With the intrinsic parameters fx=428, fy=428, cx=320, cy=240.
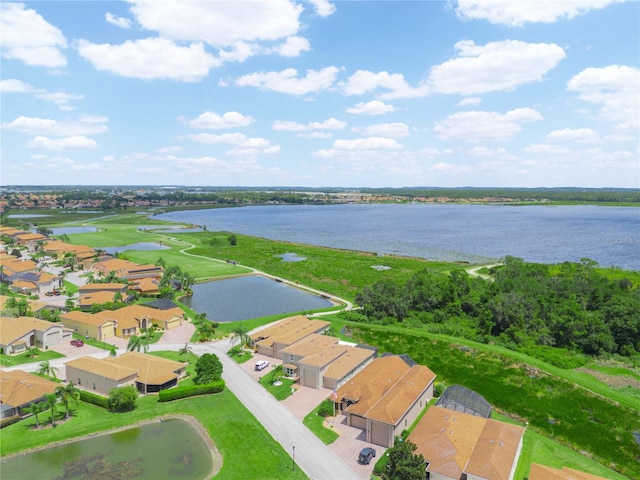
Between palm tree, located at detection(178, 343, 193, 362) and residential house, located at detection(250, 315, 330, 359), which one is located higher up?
residential house, located at detection(250, 315, 330, 359)

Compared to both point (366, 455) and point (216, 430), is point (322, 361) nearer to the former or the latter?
point (216, 430)

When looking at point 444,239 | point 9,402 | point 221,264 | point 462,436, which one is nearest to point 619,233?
point 444,239

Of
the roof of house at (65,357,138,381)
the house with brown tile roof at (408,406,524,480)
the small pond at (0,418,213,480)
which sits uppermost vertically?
the roof of house at (65,357,138,381)

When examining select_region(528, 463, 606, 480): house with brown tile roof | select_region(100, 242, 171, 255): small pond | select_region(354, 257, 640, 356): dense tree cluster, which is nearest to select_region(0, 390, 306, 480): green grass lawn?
select_region(528, 463, 606, 480): house with brown tile roof

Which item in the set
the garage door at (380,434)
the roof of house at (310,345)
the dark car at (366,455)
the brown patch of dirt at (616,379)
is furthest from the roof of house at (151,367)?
the brown patch of dirt at (616,379)

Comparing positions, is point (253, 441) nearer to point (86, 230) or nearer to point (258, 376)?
point (258, 376)

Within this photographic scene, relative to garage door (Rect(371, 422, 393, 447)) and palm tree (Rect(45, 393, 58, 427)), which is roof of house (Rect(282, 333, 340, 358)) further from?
palm tree (Rect(45, 393, 58, 427))

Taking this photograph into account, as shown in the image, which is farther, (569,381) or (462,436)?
(569,381)

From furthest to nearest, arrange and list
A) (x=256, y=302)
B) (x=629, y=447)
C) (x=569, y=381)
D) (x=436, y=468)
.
→ (x=256, y=302) < (x=569, y=381) < (x=629, y=447) < (x=436, y=468)
